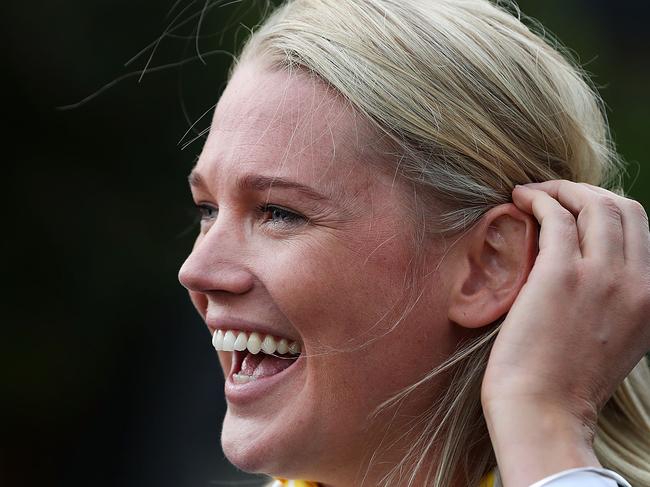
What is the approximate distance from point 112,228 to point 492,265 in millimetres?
5929

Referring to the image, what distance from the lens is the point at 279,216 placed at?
270cm

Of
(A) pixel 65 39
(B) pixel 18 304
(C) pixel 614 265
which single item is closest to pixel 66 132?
(A) pixel 65 39

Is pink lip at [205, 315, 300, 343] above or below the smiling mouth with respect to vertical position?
above

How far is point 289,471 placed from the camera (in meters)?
2.70

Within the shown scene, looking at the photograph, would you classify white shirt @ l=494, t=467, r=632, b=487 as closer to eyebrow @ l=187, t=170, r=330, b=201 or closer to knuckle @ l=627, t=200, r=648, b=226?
knuckle @ l=627, t=200, r=648, b=226

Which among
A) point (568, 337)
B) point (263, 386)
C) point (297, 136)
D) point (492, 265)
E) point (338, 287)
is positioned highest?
point (297, 136)

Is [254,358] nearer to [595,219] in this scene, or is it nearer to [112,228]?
[595,219]

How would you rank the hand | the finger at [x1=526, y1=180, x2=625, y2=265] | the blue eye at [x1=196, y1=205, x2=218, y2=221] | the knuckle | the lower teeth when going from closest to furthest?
the hand < the finger at [x1=526, y1=180, x2=625, y2=265] < the knuckle < the lower teeth < the blue eye at [x1=196, y1=205, x2=218, y2=221]

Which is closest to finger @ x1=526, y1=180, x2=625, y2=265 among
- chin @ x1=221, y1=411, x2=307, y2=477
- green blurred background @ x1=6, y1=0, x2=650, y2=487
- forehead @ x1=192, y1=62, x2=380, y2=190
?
forehead @ x1=192, y1=62, x2=380, y2=190

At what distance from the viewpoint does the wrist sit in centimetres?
227

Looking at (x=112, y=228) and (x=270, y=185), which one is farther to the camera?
(x=112, y=228)

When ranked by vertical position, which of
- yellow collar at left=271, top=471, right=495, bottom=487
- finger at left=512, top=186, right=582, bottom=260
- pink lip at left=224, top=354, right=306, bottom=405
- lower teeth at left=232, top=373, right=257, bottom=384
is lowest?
yellow collar at left=271, top=471, right=495, bottom=487

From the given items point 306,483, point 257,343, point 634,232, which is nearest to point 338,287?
point 257,343

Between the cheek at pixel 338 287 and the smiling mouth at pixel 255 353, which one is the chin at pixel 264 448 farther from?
the cheek at pixel 338 287
